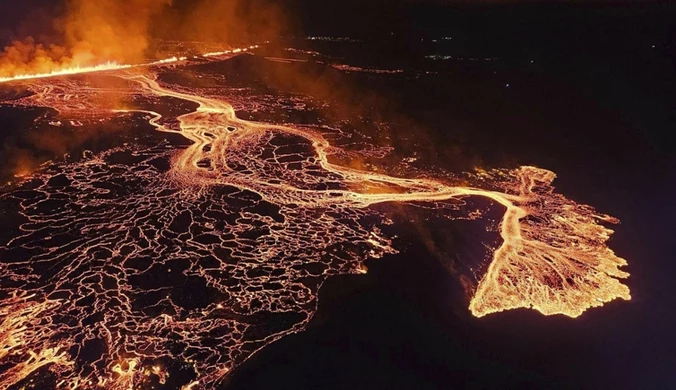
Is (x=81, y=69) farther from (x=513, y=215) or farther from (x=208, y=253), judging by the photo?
(x=513, y=215)

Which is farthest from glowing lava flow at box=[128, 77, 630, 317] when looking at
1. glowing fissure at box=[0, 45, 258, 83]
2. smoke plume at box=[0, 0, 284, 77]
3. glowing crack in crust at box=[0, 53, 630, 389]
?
smoke plume at box=[0, 0, 284, 77]

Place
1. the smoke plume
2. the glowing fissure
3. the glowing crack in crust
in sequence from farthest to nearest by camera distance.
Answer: the smoke plume, the glowing fissure, the glowing crack in crust

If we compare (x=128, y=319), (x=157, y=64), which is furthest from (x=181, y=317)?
(x=157, y=64)

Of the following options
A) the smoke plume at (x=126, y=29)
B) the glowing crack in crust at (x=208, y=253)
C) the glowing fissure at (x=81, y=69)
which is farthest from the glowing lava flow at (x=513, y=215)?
the smoke plume at (x=126, y=29)

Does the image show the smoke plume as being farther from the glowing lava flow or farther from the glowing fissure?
the glowing lava flow

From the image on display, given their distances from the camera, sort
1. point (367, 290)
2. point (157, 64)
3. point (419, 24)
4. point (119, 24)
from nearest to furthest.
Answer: point (367, 290) → point (157, 64) → point (119, 24) → point (419, 24)

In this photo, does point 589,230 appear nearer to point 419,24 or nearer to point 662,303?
point 662,303

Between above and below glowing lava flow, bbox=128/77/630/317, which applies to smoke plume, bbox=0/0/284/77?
below

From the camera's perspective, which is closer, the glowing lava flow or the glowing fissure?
the glowing lava flow
